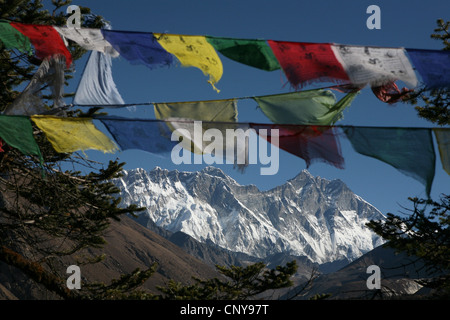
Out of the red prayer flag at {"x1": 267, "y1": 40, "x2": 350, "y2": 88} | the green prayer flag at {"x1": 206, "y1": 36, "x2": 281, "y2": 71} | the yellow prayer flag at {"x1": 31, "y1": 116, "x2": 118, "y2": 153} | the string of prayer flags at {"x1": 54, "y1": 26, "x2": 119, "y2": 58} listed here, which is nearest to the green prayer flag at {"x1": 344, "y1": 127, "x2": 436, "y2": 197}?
the red prayer flag at {"x1": 267, "y1": 40, "x2": 350, "y2": 88}

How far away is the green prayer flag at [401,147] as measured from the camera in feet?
23.2

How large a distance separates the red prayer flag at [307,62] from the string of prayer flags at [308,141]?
99 cm

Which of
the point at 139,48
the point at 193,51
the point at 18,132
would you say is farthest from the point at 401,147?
the point at 18,132

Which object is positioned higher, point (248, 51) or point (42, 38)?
point (42, 38)

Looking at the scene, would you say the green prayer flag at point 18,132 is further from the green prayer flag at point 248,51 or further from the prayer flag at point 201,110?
the green prayer flag at point 248,51

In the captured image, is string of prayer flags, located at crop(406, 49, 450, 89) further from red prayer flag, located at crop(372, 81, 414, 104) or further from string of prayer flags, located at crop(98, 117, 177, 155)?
string of prayer flags, located at crop(98, 117, 177, 155)

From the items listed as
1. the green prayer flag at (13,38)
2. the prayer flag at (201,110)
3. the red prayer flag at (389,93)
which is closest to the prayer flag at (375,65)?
the red prayer flag at (389,93)

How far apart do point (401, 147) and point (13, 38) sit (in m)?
7.12

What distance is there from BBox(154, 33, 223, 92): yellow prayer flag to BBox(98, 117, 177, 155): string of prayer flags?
1496 mm

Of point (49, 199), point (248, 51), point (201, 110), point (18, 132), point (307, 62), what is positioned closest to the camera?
point (18, 132)

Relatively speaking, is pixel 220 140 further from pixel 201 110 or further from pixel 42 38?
pixel 42 38

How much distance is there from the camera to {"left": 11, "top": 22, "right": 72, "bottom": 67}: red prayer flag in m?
8.88

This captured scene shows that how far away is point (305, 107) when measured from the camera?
8.05 meters
